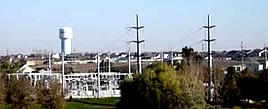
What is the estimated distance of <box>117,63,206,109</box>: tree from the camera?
25.3 meters

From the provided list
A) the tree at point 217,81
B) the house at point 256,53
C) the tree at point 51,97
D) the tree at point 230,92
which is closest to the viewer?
the tree at point 51,97

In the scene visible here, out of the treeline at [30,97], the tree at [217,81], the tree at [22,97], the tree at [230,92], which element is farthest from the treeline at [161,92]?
the tree at [217,81]

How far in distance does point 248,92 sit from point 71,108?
12507mm

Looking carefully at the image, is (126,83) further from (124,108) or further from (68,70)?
(68,70)

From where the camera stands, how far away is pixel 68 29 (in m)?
65.8

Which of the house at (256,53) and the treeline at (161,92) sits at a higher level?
the house at (256,53)

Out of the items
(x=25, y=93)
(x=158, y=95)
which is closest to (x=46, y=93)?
(x=25, y=93)

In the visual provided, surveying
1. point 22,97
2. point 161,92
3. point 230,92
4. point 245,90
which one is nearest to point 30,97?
point 22,97

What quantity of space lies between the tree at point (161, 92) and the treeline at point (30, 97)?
5475 mm

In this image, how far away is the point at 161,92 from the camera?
25734 millimetres

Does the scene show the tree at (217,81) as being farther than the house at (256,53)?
No

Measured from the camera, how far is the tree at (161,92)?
25.3 metres

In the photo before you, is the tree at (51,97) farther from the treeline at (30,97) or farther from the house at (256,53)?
the house at (256,53)

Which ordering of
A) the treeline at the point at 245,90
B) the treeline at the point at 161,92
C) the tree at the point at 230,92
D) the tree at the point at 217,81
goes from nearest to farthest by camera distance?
1. the treeline at the point at 161,92
2. the tree at the point at 230,92
3. the treeline at the point at 245,90
4. the tree at the point at 217,81
